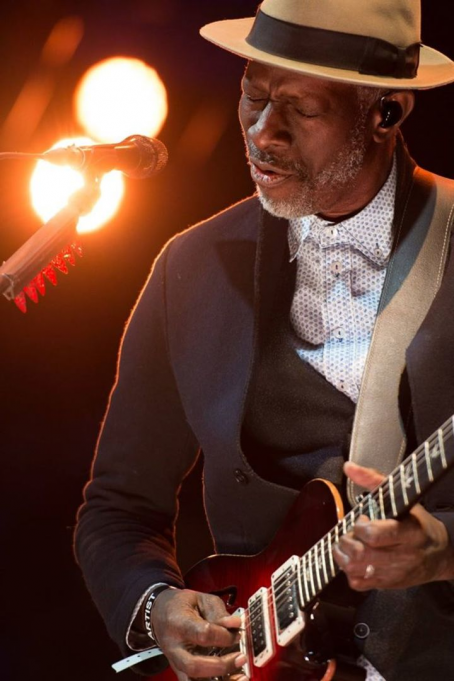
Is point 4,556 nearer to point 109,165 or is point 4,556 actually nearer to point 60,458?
point 60,458

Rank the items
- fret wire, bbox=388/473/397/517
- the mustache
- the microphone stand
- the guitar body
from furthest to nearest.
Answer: the mustache < the guitar body < the microphone stand < fret wire, bbox=388/473/397/517

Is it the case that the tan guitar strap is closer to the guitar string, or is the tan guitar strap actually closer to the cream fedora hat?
the guitar string

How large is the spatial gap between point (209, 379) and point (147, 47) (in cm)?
157

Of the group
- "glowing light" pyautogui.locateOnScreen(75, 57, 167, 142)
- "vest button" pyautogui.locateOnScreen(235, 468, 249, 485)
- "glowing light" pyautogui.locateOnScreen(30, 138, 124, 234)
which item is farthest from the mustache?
"glowing light" pyautogui.locateOnScreen(75, 57, 167, 142)

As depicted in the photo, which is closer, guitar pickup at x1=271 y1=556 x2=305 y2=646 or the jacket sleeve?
guitar pickup at x1=271 y1=556 x2=305 y2=646

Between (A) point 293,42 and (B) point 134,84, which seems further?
(B) point 134,84

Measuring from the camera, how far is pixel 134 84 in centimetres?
372

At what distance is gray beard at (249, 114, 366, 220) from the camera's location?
2.46m

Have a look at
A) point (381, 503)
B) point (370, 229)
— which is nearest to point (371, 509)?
point (381, 503)


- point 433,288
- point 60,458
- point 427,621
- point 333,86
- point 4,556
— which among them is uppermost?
point 333,86

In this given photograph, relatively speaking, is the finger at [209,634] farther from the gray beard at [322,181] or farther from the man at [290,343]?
the gray beard at [322,181]

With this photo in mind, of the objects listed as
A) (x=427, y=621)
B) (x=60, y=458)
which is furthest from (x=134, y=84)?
(x=427, y=621)

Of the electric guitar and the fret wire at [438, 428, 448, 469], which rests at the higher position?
the fret wire at [438, 428, 448, 469]

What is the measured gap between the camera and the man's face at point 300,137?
94.6 inches
